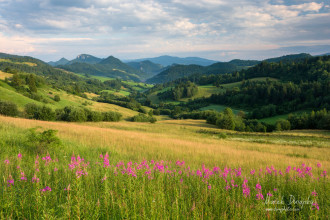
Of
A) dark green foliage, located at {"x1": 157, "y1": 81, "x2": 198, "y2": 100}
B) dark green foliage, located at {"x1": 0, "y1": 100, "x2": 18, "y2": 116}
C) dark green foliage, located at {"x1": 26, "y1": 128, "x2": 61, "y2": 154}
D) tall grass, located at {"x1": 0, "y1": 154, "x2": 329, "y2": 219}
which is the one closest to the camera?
tall grass, located at {"x1": 0, "y1": 154, "x2": 329, "y2": 219}

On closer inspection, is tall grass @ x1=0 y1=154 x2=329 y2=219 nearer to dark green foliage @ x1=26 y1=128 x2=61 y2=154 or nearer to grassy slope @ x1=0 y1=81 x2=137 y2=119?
dark green foliage @ x1=26 y1=128 x2=61 y2=154

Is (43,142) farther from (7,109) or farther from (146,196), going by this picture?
(7,109)

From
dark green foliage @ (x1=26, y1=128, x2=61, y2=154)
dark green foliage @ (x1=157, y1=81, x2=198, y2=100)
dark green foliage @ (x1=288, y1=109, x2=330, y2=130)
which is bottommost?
dark green foliage @ (x1=288, y1=109, x2=330, y2=130)

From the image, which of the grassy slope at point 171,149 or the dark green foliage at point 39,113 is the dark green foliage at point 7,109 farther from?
the grassy slope at point 171,149

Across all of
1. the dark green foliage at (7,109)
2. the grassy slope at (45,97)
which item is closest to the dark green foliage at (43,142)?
the dark green foliage at (7,109)

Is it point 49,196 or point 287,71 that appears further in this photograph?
point 287,71

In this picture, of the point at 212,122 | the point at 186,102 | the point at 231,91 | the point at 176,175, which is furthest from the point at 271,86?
the point at 176,175

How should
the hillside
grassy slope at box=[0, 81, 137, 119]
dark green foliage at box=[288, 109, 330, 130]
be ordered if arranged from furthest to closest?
dark green foliage at box=[288, 109, 330, 130] → grassy slope at box=[0, 81, 137, 119] → the hillside

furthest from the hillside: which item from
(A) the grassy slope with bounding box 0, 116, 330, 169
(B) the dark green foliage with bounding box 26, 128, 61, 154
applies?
(B) the dark green foliage with bounding box 26, 128, 61, 154

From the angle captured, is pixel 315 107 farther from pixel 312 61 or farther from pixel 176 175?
pixel 176 175

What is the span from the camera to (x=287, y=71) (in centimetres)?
18562

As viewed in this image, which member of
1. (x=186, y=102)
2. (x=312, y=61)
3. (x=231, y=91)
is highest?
(x=312, y=61)

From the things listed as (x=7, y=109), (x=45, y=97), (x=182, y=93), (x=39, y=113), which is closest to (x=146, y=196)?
(x=39, y=113)

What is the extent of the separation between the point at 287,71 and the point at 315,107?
90375 millimetres
